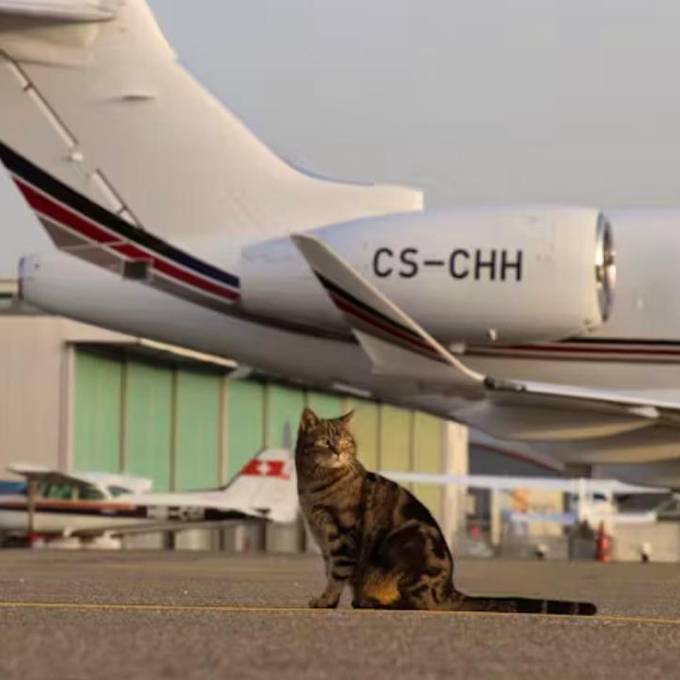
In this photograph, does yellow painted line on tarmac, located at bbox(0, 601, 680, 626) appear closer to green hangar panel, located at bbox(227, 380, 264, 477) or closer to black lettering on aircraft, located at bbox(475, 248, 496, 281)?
black lettering on aircraft, located at bbox(475, 248, 496, 281)

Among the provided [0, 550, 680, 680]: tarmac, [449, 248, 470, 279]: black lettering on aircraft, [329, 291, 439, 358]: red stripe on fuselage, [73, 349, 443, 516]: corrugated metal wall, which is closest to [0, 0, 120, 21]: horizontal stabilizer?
[329, 291, 439, 358]: red stripe on fuselage

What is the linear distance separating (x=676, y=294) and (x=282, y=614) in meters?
12.5

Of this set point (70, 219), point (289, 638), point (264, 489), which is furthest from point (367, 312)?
point (264, 489)

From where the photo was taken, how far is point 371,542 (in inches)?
431

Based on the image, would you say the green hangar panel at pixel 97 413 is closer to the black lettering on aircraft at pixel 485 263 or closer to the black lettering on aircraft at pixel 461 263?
the black lettering on aircraft at pixel 461 263

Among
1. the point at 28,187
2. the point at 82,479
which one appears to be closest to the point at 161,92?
the point at 28,187

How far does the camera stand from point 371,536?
35.9ft

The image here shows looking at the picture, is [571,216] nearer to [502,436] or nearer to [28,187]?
[502,436]

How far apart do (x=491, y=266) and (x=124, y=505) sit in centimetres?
2238

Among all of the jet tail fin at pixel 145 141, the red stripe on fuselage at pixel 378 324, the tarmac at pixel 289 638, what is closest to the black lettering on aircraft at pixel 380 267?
the red stripe on fuselage at pixel 378 324

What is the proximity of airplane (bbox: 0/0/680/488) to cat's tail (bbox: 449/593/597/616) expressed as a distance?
33.4 ft

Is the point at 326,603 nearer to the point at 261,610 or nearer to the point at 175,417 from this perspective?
the point at 261,610

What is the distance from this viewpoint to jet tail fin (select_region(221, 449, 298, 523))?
4450 cm

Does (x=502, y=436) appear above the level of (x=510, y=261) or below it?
below
